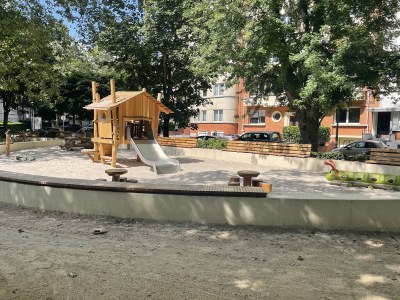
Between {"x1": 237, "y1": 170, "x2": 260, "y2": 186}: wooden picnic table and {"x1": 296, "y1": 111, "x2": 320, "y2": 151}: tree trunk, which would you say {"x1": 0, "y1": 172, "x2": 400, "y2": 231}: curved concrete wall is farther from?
{"x1": 296, "y1": 111, "x2": 320, "y2": 151}: tree trunk

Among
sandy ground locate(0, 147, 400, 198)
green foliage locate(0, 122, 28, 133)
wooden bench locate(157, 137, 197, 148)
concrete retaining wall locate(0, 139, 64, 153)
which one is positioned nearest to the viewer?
sandy ground locate(0, 147, 400, 198)

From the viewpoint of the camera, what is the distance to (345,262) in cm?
441

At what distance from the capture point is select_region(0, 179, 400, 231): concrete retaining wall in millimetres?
5625

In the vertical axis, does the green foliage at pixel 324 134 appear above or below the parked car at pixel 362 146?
above

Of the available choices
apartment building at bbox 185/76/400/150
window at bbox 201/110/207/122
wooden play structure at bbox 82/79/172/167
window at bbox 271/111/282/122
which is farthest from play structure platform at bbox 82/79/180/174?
window at bbox 201/110/207/122

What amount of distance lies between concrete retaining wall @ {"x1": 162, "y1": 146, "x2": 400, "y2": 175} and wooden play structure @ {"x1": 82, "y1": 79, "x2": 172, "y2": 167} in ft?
12.9

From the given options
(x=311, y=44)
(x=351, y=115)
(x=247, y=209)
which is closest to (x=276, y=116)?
(x=351, y=115)

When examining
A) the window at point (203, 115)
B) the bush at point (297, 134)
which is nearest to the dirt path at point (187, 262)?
the bush at point (297, 134)

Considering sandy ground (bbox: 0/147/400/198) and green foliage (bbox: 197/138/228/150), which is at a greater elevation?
green foliage (bbox: 197/138/228/150)

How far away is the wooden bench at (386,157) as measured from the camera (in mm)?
13070

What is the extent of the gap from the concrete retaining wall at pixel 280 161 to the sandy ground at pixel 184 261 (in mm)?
8532

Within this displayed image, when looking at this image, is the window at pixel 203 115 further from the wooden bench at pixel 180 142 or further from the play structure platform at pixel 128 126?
the play structure platform at pixel 128 126

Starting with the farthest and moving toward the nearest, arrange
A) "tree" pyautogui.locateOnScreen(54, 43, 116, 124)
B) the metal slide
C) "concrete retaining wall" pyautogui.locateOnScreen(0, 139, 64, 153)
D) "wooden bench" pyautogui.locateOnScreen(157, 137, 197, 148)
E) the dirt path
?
"tree" pyautogui.locateOnScreen(54, 43, 116, 124) → "concrete retaining wall" pyautogui.locateOnScreen(0, 139, 64, 153) → "wooden bench" pyautogui.locateOnScreen(157, 137, 197, 148) → the metal slide → the dirt path

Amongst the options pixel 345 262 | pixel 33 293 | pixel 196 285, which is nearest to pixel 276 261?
pixel 345 262
